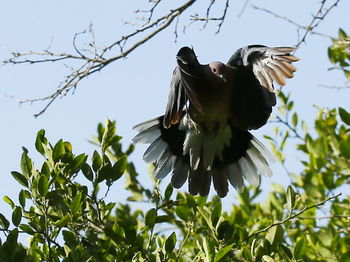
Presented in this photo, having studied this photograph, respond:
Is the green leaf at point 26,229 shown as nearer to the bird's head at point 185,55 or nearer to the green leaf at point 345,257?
the bird's head at point 185,55

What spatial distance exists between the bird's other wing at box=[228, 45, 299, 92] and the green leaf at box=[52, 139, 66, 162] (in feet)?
3.40

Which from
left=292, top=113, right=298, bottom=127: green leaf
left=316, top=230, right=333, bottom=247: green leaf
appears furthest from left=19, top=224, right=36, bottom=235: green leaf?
left=292, top=113, right=298, bottom=127: green leaf

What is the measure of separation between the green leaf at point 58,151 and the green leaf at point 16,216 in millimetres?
340

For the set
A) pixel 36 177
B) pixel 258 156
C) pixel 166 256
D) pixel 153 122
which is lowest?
pixel 166 256

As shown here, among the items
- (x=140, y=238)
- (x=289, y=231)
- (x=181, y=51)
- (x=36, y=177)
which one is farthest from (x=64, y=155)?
(x=289, y=231)

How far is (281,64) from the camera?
12.6ft

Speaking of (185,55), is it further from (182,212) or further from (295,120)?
(295,120)

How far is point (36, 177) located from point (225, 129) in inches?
54.6

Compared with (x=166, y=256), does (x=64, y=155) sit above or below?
above

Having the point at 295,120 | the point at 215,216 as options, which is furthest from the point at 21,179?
the point at 295,120

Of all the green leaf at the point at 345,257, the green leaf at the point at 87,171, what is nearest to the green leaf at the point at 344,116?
the green leaf at the point at 345,257

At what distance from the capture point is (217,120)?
440 centimetres

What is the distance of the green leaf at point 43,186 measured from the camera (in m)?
3.39

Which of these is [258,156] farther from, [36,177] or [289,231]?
[36,177]
